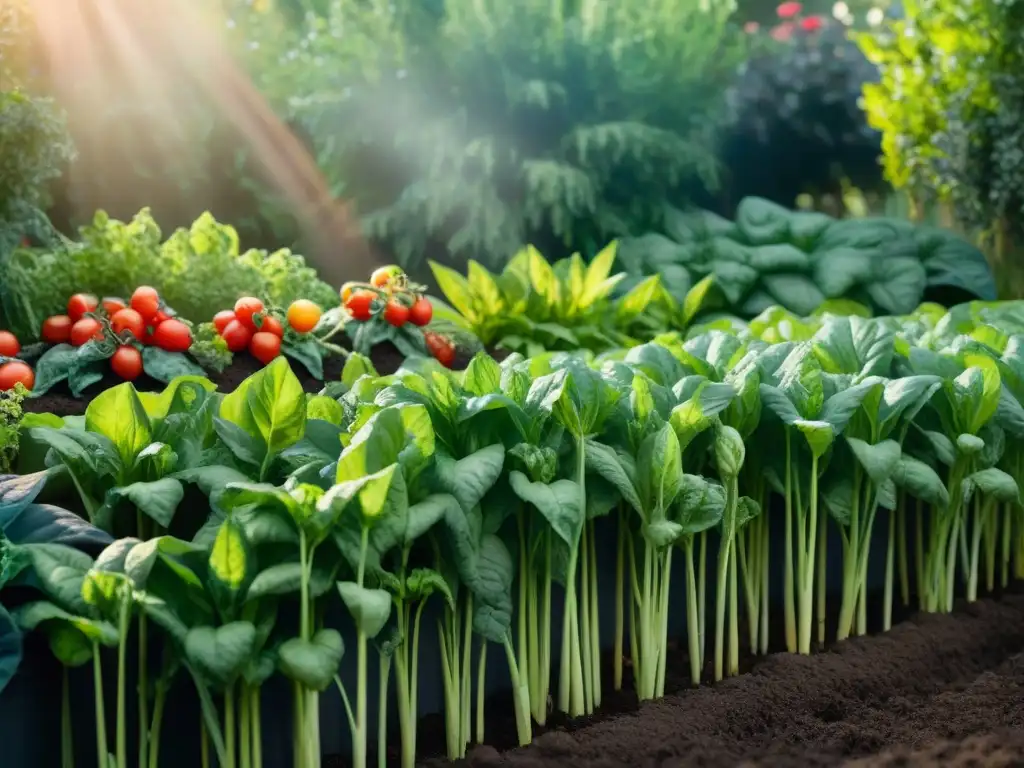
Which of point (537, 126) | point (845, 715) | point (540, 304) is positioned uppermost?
point (537, 126)

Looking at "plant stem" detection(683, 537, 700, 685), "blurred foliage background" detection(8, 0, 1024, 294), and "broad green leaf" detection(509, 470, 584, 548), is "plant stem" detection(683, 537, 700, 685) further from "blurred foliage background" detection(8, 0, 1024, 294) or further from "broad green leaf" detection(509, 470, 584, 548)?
"blurred foliage background" detection(8, 0, 1024, 294)

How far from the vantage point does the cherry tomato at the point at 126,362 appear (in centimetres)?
336

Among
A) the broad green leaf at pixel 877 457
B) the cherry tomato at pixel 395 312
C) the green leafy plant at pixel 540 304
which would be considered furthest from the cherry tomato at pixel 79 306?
the broad green leaf at pixel 877 457

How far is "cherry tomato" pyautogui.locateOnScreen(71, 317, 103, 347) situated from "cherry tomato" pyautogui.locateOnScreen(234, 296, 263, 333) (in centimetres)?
43

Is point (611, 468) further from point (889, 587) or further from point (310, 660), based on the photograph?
point (889, 587)

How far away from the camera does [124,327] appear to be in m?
3.43

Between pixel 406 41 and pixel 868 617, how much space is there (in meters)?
4.05

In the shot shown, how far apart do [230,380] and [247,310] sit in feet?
0.77

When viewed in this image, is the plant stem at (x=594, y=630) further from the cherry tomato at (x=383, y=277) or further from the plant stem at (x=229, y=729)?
the cherry tomato at (x=383, y=277)

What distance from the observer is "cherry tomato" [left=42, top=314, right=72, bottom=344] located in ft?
11.5

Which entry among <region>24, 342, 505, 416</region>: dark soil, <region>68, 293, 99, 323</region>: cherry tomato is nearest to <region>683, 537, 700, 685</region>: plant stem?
<region>24, 342, 505, 416</region>: dark soil

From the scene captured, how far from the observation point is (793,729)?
6.82ft

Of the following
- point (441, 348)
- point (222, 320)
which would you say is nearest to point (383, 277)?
point (441, 348)

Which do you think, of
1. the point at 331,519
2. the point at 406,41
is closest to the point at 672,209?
the point at 406,41
